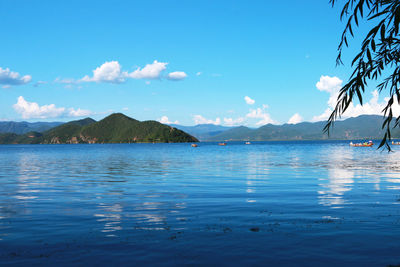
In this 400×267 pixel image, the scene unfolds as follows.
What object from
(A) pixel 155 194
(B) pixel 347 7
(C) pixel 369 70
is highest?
(B) pixel 347 7

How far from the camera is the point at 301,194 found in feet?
91.1

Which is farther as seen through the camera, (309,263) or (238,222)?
(238,222)

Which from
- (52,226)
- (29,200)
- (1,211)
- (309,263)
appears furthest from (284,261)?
(29,200)

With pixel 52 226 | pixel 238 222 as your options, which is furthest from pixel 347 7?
pixel 52 226

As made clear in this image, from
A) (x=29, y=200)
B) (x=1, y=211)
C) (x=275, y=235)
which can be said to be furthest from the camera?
(x=29, y=200)

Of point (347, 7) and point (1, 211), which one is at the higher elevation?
point (347, 7)

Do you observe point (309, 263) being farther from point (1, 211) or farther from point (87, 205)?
point (1, 211)

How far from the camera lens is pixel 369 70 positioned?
10914 mm

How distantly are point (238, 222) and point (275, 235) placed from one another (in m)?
2.97

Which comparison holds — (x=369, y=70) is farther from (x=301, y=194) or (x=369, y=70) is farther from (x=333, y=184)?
(x=333, y=184)

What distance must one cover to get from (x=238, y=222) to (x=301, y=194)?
11.9m

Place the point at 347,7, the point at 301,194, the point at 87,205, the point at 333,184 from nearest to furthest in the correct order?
the point at 347,7 < the point at 87,205 < the point at 301,194 < the point at 333,184

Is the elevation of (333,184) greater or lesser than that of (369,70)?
lesser

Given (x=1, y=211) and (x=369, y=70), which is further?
(x=1, y=211)
